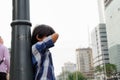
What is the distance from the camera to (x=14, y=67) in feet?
8.80

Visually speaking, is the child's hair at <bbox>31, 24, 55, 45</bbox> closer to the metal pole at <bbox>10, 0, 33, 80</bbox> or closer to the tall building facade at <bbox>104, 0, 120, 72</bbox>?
the metal pole at <bbox>10, 0, 33, 80</bbox>

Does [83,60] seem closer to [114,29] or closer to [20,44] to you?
[114,29]

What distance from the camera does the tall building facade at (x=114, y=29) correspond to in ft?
339

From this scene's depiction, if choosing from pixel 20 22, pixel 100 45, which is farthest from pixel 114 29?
pixel 20 22

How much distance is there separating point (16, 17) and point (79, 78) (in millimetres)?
110318

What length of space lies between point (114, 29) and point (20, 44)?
106m

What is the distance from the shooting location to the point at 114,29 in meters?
108

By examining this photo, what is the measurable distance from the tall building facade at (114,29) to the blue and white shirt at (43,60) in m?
99.8

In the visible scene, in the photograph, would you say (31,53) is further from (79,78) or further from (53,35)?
(79,78)

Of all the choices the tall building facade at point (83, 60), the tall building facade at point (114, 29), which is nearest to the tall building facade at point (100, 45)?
the tall building facade at point (114, 29)

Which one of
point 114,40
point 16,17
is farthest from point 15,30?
point 114,40

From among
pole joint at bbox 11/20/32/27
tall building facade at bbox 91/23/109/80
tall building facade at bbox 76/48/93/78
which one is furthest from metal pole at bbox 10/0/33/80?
tall building facade at bbox 76/48/93/78

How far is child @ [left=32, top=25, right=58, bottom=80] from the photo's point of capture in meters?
2.89

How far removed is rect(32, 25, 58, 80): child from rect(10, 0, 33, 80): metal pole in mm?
138
